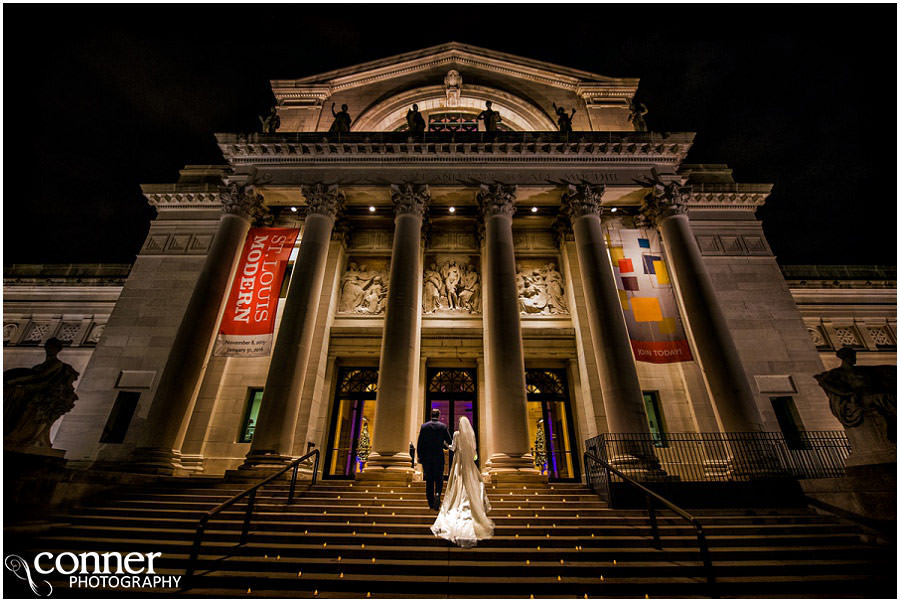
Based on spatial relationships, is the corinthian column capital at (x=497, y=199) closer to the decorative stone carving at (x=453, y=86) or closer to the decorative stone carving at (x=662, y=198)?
the decorative stone carving at (x=662, y=198)

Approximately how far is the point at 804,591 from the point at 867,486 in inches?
118

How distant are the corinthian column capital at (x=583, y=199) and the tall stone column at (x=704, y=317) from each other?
7.27 ft

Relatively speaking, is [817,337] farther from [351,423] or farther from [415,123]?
[351,423]

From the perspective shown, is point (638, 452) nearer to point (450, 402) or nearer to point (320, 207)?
point (450, 402)

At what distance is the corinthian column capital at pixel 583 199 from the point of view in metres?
13.4

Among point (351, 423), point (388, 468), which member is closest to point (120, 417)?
point (351, 423)

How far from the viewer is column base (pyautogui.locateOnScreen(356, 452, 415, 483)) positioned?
9.31 meters

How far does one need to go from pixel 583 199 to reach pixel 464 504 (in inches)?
440

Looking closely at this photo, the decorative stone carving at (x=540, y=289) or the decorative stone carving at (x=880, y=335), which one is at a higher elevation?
the decorative stone carving at (x=540, y=289)

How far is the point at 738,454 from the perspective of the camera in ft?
31.3

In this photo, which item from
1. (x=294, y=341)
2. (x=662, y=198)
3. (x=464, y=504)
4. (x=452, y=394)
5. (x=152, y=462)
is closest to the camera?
(x=464, y=504)

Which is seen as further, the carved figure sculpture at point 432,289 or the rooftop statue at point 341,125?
the rooftop statue at point 341,125

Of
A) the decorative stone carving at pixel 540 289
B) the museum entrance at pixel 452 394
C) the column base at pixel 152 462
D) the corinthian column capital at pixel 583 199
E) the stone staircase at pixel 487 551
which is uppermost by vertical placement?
the corinthian column capital at pixel 583 199

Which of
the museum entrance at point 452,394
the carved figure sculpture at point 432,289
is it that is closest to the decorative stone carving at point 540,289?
the carved figure sculpture at point 432,289
